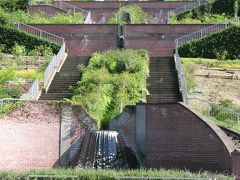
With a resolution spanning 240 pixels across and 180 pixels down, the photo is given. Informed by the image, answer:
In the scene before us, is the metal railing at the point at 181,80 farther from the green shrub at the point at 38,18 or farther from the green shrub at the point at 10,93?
the green shrub at the point at 38,18

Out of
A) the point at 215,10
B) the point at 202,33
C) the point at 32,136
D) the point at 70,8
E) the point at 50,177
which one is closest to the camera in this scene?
the point at 50,177

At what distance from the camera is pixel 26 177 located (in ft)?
59.4

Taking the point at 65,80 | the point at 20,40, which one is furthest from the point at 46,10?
the point at 65,80

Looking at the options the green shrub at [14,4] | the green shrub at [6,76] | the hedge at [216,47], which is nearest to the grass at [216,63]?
the hedge at [216,47]

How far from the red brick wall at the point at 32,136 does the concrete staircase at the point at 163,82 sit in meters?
4.71

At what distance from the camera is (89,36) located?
37.0m

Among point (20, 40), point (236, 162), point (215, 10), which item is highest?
point (215, 10)

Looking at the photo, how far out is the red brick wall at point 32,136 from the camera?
23.4 m

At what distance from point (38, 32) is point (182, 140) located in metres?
17.7

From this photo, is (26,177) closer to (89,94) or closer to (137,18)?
(89,94)

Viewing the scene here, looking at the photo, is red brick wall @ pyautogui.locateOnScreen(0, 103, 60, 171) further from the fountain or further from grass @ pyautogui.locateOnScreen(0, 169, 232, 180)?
grass @ pyautogui.locateOnScreen(0, 169, 232, 180)

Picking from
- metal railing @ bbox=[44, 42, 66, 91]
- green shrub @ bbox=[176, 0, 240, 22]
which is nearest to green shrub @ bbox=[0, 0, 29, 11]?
green shrub @ bbox=[176, 0, 240, 22]

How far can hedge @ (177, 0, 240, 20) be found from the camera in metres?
42.4

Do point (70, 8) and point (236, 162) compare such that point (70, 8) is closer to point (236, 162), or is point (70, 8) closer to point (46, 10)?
point (46, 10)
